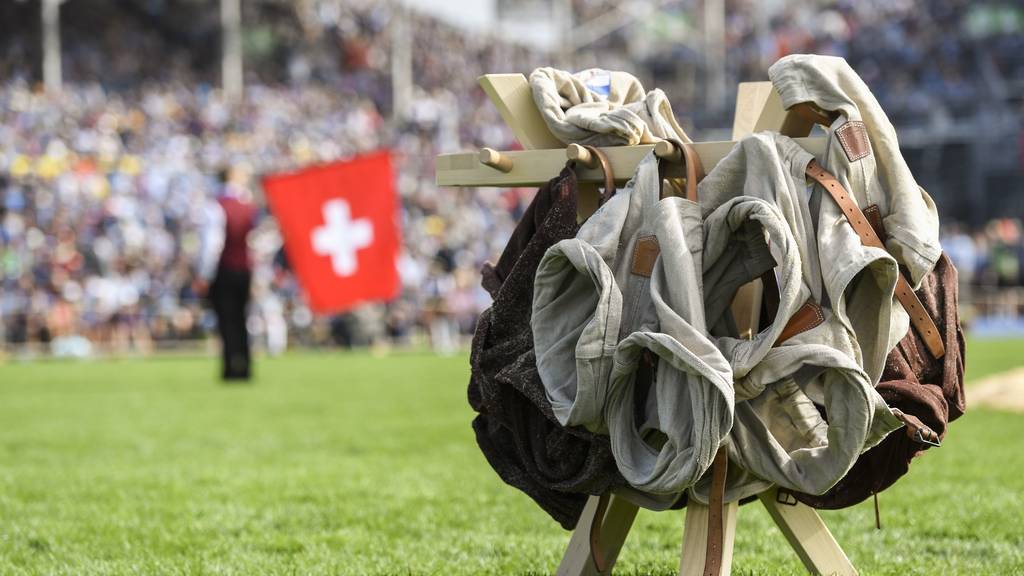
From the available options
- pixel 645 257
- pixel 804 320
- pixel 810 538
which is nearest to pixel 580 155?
pixel 645 257

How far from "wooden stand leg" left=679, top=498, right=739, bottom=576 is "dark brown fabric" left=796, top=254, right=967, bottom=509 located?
27 cm

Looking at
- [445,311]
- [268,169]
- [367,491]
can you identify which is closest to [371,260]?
[367,491]

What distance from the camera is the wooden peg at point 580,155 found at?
3336 mm

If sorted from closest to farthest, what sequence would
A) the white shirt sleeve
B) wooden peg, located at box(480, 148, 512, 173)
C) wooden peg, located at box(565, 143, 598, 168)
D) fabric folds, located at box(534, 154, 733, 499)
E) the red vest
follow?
fabric folds, located at box(534, 154, 733, 499), wooden peg, located at box(565, 143, 598, 168), wooden peg, located at box(480, 148, 512, 173), the red vest, the white shirt sleeve

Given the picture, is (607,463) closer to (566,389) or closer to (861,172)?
(566,389)

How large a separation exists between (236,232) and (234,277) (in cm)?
51

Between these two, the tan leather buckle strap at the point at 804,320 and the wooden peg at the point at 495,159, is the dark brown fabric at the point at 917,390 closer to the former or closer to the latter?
the tan leather buckle strap at the point at 804,320

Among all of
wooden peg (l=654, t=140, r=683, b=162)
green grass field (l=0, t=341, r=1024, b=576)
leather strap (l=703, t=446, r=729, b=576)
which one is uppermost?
wooden peg (l=654, t=140, r=683, b=162)

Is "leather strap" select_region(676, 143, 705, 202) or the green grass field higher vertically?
"leather strap" select_region(676, 143, 705, 202)

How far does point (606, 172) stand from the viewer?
3.36m

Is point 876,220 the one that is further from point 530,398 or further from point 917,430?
point 530,398

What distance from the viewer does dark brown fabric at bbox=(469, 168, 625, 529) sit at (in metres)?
3.24

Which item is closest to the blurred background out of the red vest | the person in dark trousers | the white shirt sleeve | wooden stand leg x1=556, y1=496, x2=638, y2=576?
the white shirt sleeve

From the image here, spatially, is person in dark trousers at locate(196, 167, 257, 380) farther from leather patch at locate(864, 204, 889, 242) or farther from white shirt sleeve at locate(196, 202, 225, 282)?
leather patch at locate(864, 204, 889, 242)
